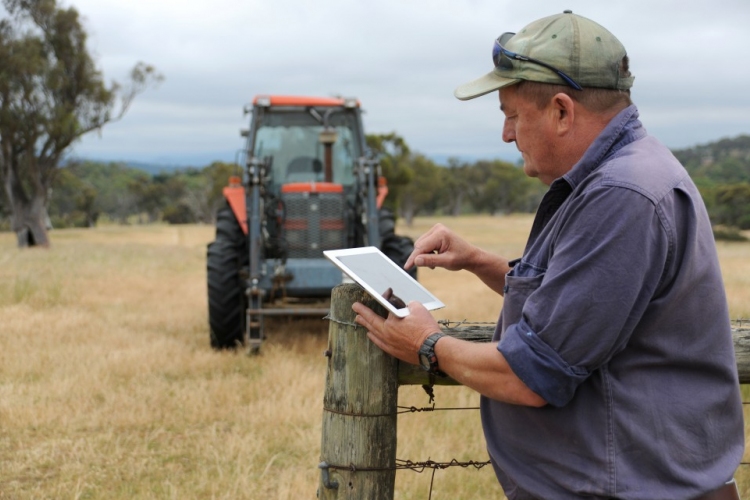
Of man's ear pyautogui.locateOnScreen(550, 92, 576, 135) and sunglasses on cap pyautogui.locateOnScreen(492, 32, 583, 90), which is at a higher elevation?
sunglasses on cap pyautogui.locateOnScreen(492, 32, 583, 90)

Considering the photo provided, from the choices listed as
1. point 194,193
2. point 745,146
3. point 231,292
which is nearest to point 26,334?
point 231,292

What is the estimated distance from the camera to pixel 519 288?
6.52 ft

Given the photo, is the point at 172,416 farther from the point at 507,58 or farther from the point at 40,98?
the point at 40,98

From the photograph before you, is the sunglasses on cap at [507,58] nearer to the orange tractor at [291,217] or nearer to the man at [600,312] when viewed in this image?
the man at [600,312]

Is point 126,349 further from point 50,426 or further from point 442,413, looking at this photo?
point 442,413

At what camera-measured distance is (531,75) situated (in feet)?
6.35

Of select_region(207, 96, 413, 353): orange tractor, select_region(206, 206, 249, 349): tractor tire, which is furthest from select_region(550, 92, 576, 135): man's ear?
select_region(206, 206, 249, 349): tractor tire

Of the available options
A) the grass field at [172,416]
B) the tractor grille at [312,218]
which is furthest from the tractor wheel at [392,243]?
the grass field at [172,416]

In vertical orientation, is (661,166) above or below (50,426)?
above

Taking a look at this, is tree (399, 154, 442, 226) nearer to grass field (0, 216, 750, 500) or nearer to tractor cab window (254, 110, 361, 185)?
tractor cab window (254, 110, 361, 185)

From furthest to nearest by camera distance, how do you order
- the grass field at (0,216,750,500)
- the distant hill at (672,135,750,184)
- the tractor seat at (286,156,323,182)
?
the distant hill at (672,135,750,184), the tractor seat at (286,156,323,182), the grass field at (0,216,750,500)

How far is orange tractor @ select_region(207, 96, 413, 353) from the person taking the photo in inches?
308

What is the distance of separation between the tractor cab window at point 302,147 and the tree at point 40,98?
18.5 m

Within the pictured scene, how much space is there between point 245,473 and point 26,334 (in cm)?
455
